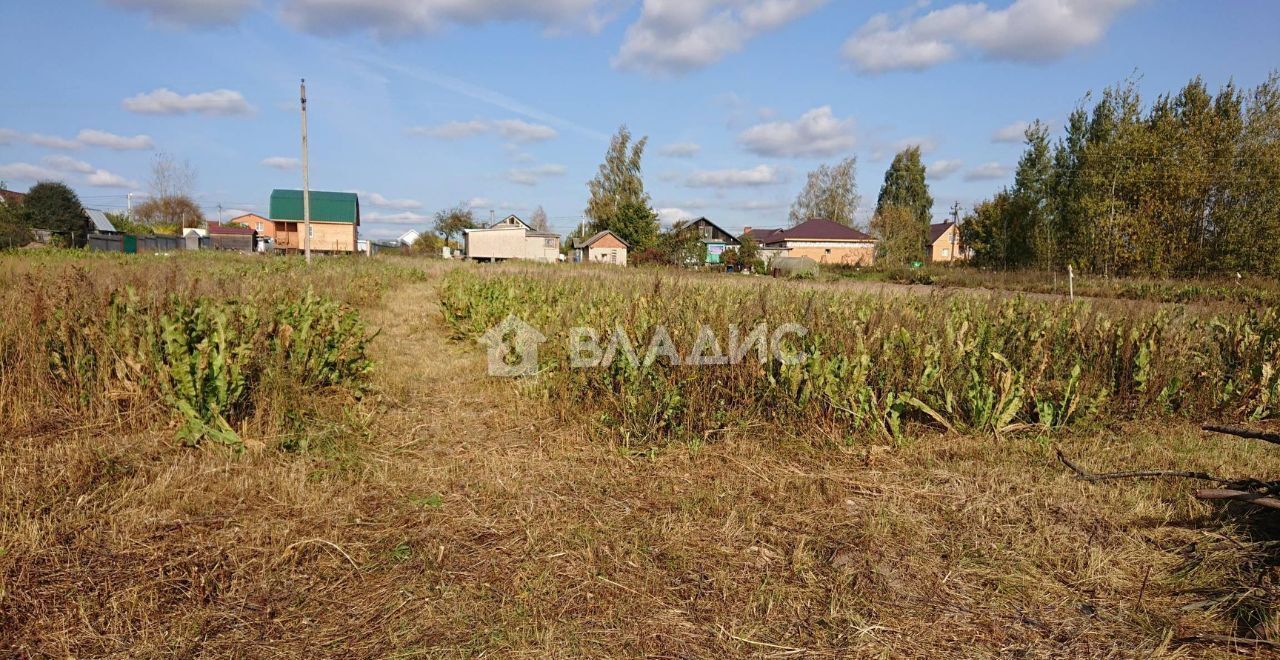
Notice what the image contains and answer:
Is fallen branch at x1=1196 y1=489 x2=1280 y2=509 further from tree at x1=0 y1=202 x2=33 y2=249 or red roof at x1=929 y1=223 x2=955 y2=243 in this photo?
red roof at x1=929 y1=223 x2=955 y2=243

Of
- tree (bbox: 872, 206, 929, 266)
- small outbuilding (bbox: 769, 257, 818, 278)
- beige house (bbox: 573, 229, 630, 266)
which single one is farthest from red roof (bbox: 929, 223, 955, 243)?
small outbuilding (bbox: 769, 257, 818, 278)

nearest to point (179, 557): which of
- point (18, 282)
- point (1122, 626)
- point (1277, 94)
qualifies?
point (1122, 626)

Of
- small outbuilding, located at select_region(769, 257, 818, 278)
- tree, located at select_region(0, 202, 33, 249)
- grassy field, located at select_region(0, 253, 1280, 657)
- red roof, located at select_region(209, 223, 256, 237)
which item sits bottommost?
grassy field, located at select_region(0, 253, 1280, 657)

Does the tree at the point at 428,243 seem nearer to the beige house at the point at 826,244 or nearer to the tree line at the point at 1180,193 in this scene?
the beige house at the point at 826,244

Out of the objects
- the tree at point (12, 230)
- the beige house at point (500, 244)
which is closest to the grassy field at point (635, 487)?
the tree at point (12, 230)

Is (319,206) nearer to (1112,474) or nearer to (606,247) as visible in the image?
(606,247)

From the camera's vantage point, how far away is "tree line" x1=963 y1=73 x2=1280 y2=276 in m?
24.3

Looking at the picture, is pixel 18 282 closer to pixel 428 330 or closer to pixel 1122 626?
pixel 428 330

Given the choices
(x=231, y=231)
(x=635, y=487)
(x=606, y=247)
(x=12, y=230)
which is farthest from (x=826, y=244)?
(x=231, y=231)

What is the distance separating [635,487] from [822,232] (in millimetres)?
61358

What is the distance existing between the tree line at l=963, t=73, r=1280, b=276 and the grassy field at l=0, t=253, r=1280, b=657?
25573 mm

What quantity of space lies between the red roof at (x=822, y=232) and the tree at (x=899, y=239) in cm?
1082

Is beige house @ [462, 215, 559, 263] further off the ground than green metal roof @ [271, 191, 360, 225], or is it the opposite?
green metal roof @ [271, 191, 360, 225]

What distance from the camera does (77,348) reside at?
468 centimetres
